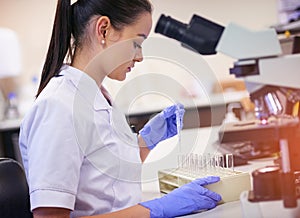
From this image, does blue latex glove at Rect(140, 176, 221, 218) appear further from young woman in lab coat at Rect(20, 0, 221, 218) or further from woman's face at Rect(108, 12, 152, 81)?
woman's face at Rect(108, 12, 152, 81)

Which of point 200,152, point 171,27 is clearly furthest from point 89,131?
point 171,27

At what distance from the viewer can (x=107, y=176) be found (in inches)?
45.6

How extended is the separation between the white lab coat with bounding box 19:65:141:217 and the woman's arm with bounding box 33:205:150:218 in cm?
2

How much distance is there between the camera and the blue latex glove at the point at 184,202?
1.12 metres

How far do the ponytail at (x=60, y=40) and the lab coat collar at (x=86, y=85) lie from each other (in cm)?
3

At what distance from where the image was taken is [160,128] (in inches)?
60.9

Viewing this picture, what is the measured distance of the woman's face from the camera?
3.97 feet

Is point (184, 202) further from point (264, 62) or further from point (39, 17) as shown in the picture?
point (39, 17)

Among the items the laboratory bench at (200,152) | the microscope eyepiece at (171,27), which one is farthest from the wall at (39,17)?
the microscope eyepiece at (171,27)

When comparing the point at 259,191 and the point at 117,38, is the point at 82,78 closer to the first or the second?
the point at 117,38

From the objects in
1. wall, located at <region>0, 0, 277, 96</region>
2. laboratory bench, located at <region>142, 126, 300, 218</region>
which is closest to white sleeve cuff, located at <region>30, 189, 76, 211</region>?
laboratory bench, located at <region>142, 126, 300, 218</region>

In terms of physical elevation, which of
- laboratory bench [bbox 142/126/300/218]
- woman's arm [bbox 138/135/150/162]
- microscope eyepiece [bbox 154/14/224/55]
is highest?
microscope eyepiece [bbox 154/14/224/55]

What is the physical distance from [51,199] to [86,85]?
0.32m

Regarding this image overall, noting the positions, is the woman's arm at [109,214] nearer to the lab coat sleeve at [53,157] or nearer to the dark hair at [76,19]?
the lab coat sleeve at [53,157]
